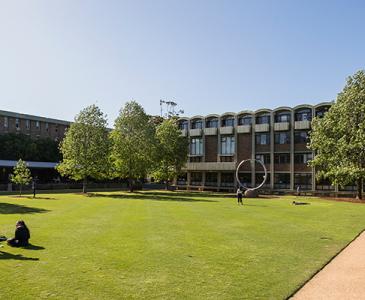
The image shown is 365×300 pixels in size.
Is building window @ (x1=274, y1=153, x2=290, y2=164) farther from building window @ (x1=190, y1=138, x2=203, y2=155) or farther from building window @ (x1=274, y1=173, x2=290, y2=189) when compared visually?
building window @ (x1=190, y1=138, x2=203, y2=155)

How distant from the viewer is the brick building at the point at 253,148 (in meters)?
71.8

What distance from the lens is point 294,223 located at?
80.6 ft

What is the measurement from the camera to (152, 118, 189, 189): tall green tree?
6869 cm

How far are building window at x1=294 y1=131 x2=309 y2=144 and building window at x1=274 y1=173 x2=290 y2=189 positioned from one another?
6.28 meters

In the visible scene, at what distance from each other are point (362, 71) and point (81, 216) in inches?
1670

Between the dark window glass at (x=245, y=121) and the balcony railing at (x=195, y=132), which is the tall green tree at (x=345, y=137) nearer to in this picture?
the dark window glass at (x=245, y=121)

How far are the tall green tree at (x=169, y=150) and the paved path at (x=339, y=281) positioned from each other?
53201mm

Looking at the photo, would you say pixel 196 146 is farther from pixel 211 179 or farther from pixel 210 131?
pixel 211 179

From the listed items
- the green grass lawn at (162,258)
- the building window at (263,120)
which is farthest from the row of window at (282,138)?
the green grass lawn at (162,258)

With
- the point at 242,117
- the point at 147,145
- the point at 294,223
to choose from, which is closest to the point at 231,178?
the point at 242,117

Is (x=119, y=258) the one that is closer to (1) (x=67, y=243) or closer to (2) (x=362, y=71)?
(1) (x=67, y=243)

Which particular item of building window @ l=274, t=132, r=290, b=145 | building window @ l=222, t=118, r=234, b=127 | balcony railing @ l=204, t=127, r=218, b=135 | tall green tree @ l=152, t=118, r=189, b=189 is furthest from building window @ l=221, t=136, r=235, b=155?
tall green tree @ l=152, t=118, r=189, b=189

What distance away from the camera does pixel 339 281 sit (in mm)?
11633

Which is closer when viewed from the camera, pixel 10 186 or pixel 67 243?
pixel 67 243
